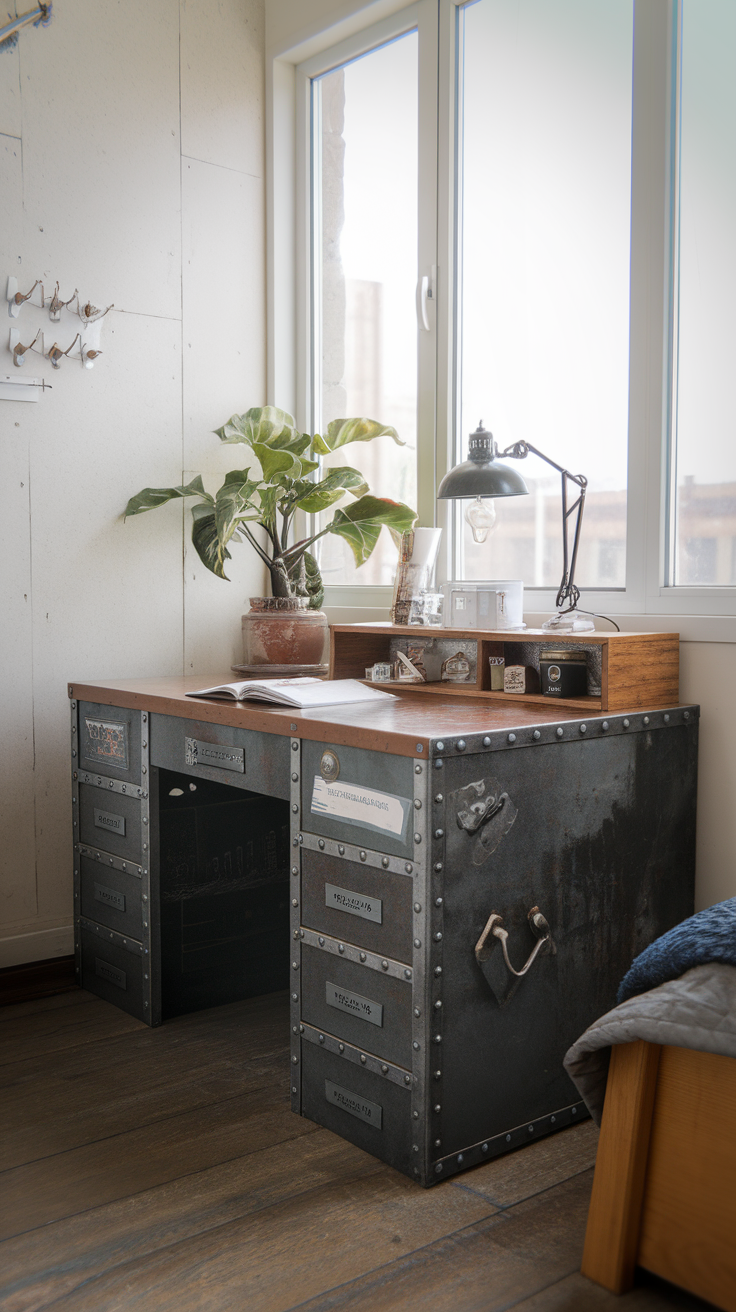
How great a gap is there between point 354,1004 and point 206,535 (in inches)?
53.0

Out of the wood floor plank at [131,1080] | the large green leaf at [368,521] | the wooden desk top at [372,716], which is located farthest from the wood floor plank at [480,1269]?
the large green leaf at [368,521]

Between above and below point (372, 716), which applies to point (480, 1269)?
below

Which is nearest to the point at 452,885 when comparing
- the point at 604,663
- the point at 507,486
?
the point at 604,663

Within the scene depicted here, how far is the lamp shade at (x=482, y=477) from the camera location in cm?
214

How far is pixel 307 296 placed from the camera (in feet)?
10.3

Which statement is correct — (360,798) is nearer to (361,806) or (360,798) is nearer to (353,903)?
(361,806)

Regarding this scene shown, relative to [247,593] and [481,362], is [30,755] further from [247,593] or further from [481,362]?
[481,362]

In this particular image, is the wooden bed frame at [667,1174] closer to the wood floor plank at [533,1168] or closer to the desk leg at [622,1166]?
the desk leg at [622,1166]

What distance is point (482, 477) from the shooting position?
2154 mm

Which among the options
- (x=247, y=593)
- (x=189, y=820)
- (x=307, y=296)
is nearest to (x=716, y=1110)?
(x=189, y=820)

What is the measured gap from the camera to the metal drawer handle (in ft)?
5.49

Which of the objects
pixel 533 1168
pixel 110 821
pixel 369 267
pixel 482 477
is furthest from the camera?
pixel 369 267

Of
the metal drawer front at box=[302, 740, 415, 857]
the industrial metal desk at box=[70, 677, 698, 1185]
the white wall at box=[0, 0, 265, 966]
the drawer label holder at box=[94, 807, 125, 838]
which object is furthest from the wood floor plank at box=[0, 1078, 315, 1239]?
the white wall at box=[0, 0, 265, 966]

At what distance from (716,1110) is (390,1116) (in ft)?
1.93
